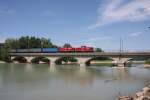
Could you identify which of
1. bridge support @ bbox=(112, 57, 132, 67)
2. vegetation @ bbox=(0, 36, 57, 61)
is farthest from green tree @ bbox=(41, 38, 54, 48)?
bridge support @ bbox=(112, 57, 132, 67)

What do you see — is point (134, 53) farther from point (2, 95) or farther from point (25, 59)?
point (2, 95)

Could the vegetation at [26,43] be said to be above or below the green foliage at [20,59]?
above

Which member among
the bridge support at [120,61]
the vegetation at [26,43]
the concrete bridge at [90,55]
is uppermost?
the vegetation at [26,43]

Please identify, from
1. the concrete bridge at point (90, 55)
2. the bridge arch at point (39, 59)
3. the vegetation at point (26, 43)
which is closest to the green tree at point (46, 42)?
the vegetation at point (26, 43)

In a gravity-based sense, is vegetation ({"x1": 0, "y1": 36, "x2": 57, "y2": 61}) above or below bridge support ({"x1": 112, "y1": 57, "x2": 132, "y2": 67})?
above

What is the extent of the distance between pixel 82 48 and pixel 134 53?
18803mm

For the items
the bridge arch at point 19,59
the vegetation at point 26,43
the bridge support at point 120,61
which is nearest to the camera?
the bridge support at point 120,61

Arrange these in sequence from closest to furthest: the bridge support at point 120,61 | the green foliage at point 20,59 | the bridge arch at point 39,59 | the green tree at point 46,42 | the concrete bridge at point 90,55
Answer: the concrete bridge at point 90,55 → the bridge support at point 120,61 → the bridge arch at point 39,59 → the green foliage at point 20,59 → the green tree at point 46,42

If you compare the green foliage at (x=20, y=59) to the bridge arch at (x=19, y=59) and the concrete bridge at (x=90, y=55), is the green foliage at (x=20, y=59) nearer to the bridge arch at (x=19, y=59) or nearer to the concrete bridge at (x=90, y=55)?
the bridge arch at (x=19, y=59)

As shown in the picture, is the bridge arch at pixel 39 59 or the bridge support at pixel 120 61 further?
the bridge arch at pixel 39 59

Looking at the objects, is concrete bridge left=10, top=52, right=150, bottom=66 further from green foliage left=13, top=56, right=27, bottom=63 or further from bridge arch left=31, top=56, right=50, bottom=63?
green foliage left=13, top=56, right=27, bottom=63

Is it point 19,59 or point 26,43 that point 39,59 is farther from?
point 26,43

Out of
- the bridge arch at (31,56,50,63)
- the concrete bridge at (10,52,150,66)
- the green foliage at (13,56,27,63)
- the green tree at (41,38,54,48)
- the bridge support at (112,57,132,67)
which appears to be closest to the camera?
the concrete bridge at (10,52,150,66)

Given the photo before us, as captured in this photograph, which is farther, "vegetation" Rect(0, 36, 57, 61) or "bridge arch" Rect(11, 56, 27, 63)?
"vegetation" Rect(0, 36, 57, 61)
